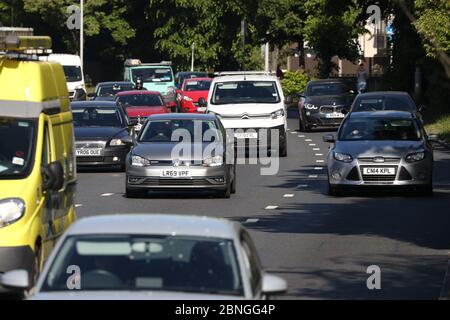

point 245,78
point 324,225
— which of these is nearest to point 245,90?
point 245,78

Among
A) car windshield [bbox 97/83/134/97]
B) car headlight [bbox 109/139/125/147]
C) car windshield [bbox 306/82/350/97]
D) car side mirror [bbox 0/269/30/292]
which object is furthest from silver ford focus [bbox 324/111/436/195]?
car windshield [bbox 97/83/134/97]

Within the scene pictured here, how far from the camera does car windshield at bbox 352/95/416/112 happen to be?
33906mm

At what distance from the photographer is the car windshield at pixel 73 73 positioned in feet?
192

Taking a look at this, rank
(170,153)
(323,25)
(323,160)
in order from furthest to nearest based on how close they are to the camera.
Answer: (323,25) < (323,160) < (170,153)

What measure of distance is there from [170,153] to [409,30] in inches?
1081

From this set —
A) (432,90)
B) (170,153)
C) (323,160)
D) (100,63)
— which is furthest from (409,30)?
(100,63)

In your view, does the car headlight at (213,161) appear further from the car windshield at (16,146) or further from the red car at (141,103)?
the red car at (141,103)

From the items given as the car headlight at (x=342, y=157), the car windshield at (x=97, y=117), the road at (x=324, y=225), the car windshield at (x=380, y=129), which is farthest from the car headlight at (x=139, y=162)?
the car windshield at (x=97, y=117)

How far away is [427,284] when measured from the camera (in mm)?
13867

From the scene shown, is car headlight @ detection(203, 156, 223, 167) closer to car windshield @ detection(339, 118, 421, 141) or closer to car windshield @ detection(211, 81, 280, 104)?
car windshield @ detection(339, 118, 421, 141)

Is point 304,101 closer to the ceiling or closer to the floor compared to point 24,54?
closer to the floor

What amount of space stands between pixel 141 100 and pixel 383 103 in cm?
909

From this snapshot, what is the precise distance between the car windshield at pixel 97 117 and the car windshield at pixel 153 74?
26.0 meters
